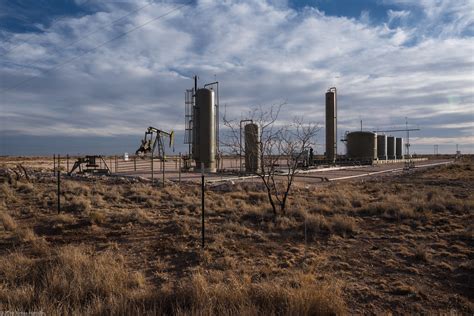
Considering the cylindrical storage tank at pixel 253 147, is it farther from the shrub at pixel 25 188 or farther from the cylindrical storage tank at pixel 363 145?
the cylindrical storage tank at pixel 363 145

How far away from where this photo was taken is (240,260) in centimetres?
702

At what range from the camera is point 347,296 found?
5.23 meters

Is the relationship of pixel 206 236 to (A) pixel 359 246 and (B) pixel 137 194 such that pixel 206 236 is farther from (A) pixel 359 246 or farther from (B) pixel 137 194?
(B) pixel 137 194

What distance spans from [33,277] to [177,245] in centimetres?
299

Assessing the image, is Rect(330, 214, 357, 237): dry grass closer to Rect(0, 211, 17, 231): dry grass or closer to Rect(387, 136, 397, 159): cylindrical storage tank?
Rect(0, 211, 17, 231): dry grass

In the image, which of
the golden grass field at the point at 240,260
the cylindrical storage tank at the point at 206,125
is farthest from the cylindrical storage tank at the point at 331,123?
the golden grass field at the point at 240,260

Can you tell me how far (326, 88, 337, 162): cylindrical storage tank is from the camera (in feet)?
147

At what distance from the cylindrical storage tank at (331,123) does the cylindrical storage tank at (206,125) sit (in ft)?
66.6

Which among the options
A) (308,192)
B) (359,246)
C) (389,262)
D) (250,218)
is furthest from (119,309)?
(308,192)

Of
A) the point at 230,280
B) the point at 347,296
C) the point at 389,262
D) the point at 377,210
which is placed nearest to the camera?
the point at 347,296

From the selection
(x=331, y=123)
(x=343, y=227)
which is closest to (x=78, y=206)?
(x=343, y=227)

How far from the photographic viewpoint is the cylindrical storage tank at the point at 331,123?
147 ft

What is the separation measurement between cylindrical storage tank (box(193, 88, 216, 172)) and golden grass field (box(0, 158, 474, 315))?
15.8 m

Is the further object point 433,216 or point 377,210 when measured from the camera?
point 377,210
